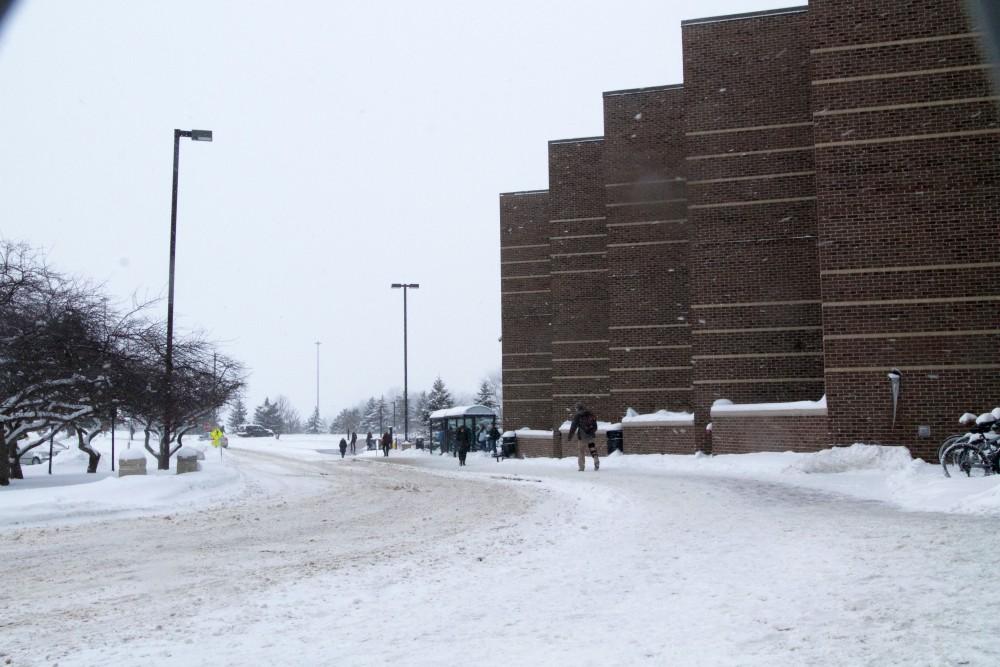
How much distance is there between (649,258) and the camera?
1222 inches

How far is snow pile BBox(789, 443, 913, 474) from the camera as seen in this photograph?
17547 millimetres

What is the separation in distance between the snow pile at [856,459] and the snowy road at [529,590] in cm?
519

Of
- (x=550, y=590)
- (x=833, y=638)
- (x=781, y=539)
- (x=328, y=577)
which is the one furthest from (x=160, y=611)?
(x=781, y=539)

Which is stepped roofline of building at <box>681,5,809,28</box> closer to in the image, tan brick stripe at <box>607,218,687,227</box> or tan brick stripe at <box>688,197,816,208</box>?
tan brick stripe at <box>688,197,816,208</box>

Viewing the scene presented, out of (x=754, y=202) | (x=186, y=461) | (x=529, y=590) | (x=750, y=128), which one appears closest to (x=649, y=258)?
(x=754, y=202)

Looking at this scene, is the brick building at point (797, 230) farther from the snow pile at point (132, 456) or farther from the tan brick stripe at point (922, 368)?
the snow pile at point (132, 456)

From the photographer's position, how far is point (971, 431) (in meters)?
14.3

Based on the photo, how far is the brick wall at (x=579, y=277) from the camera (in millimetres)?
37562

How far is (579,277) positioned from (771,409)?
16.7 metres

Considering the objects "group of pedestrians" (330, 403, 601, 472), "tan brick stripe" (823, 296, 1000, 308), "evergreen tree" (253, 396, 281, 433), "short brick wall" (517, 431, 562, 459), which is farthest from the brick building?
"evergreen tree" (253, 396, 281, 433)

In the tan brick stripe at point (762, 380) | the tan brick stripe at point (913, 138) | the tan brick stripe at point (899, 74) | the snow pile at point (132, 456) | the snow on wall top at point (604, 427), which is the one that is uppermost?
the tan brick stripe at point (899, 74)

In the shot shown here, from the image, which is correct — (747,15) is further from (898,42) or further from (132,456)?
(132,456)

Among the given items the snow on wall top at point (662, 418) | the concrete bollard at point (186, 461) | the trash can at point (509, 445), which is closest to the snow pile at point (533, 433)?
the trash can at point (509, 445)

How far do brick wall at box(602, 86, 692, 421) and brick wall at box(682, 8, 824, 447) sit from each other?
518 centimetres
